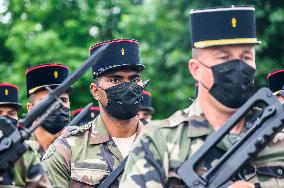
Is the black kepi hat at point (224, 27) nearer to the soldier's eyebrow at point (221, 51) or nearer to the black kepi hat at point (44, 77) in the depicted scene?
the soldier's eyebrow at point (221, 51)

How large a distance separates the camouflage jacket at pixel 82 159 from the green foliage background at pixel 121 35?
1299cm

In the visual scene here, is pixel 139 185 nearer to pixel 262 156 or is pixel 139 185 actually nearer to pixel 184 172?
pixel 184 172

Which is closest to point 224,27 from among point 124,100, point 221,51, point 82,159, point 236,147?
point 221,51

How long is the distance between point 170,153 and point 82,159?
2018mm

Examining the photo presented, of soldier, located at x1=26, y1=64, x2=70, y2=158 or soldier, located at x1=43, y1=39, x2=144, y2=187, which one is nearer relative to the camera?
soldier, located at x1=43, y1=39, x2=144, y2=187

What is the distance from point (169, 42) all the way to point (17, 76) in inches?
183

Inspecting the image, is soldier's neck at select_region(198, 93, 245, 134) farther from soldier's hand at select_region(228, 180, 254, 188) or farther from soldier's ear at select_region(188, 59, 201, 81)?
soldier's hand at select_region(228, 180, 254, 188)

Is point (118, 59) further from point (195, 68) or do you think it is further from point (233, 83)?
point (233, 83)

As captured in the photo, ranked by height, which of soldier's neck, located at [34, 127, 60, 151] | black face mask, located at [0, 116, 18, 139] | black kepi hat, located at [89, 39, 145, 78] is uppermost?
black face mask, located at [0, 116, 18, 139]

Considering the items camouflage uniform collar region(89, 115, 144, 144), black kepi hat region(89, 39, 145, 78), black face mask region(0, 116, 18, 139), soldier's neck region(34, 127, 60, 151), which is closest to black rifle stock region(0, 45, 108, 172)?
black face mask region(0, 116, 18, 139)

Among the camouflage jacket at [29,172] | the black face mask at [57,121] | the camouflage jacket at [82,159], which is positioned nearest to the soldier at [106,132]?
the camouflage jacket at [82,159]

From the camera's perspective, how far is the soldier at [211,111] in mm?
5590

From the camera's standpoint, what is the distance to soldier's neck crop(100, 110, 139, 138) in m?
7.87

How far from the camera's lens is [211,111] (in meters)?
5.73
